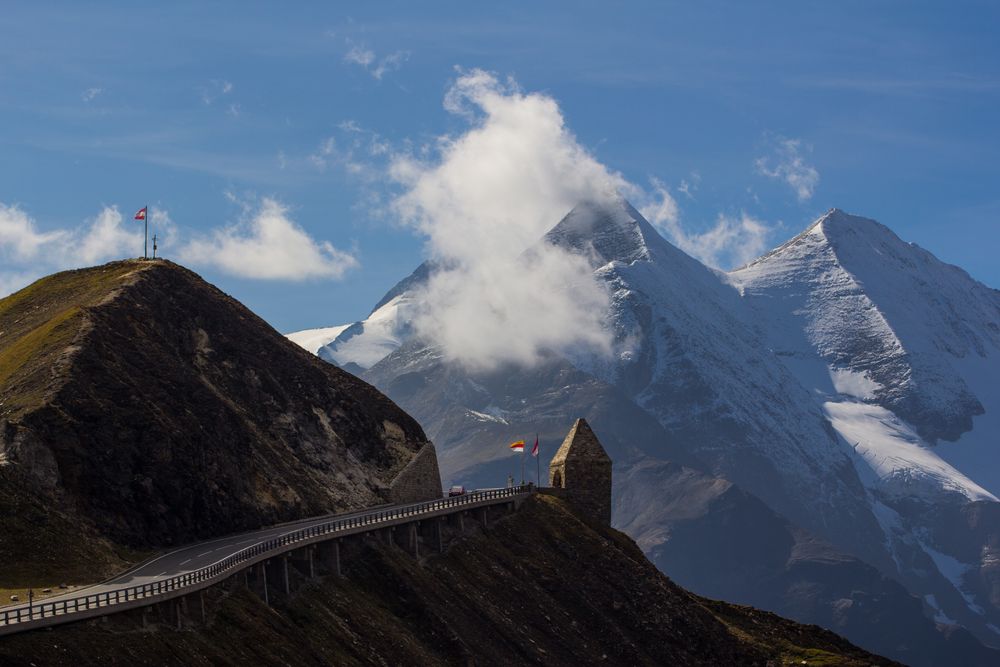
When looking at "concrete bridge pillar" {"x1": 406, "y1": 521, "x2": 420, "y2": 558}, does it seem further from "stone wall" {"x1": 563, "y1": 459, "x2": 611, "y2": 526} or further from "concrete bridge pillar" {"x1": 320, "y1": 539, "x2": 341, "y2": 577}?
"stone wall" {"x1": 563, "y1": 459, "x2": 611, "y2": 526}

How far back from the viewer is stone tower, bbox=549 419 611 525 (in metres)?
192

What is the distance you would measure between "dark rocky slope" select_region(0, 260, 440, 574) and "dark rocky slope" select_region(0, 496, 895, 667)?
16274mm

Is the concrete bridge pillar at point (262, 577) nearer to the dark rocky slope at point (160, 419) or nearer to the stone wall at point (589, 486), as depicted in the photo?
the dark rocky slope at point (160, 419)

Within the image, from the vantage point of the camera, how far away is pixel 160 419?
15638 centimetres

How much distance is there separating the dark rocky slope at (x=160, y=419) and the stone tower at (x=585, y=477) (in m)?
16.6

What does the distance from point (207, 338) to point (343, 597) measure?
55878mm

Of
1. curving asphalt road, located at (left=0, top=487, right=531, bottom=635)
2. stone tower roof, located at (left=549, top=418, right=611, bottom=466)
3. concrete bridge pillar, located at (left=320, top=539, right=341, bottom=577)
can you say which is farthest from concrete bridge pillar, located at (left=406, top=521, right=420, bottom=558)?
stone tower roof, located at (left=549, top=418, right=611, bottom=466)

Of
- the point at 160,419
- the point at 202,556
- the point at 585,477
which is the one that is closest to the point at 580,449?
the point at 585,477

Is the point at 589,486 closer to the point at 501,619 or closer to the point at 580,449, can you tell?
the point at 580,449

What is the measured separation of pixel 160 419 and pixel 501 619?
32.9 metres

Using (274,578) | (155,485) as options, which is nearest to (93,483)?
(155,485)

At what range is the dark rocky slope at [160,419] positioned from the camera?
144 meters

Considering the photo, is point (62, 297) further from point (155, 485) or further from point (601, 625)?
point (601, 625)

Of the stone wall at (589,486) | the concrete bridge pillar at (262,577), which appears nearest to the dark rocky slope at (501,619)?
the concrete bridge pillar at (262,577)
